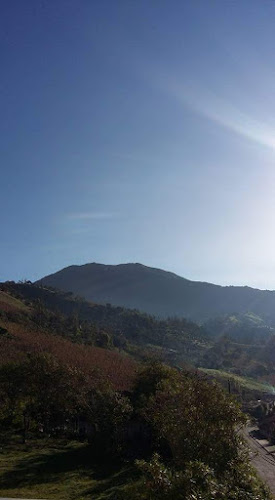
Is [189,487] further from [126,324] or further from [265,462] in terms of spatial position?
[126,324]

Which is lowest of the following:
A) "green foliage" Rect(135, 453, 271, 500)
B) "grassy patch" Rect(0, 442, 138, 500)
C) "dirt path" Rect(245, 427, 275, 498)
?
"dirt path" Rect(245, 427, 275, 498)

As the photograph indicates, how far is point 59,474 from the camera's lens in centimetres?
2469

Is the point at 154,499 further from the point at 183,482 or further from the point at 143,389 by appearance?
the point at 143,389

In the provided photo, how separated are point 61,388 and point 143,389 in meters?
7.65

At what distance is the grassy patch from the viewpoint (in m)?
20.4

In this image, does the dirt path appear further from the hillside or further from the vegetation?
the hillside

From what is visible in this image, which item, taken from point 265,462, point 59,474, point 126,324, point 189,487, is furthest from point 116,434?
point 126,324

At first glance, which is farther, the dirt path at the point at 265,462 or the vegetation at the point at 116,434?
the dirt path at the point at 265,462

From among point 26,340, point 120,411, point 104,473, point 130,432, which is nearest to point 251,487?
point 104,473

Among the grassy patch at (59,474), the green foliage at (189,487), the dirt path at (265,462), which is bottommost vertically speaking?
the dirt path at (265,462)

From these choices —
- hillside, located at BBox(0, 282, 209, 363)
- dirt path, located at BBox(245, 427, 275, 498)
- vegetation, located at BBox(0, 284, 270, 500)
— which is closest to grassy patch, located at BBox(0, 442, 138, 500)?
vegetation, located at BBox(0, 284, 270, 500)

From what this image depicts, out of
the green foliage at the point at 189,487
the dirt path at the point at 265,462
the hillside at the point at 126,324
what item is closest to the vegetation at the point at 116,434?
the green foliage at the point at 189,487

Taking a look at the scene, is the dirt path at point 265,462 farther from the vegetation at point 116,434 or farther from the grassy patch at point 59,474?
the grassy patch at point 59,474

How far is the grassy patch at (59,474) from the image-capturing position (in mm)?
20406
